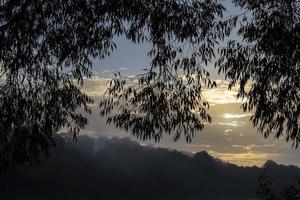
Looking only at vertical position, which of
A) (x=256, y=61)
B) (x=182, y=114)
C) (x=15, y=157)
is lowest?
(x=15, y=157)

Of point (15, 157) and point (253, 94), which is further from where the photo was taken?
point (253, 94)

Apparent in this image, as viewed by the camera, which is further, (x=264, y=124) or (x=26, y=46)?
(x=264, y=124)

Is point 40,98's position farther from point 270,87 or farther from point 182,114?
point 270,87

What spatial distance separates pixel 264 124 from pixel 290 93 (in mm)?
950

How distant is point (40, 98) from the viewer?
13727 millimetres

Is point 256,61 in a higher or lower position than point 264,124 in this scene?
higher

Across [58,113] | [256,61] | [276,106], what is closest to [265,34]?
[256,61]

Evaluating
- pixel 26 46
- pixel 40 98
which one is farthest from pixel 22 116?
pixel 26 46

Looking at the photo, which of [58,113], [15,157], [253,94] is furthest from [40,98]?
[253,94]

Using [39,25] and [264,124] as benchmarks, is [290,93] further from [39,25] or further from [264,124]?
[39,25]

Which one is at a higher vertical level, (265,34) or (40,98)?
(265,34)

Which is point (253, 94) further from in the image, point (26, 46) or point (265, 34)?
point (26, 46)

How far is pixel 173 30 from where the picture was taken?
559 inches

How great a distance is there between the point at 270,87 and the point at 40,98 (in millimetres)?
5325
